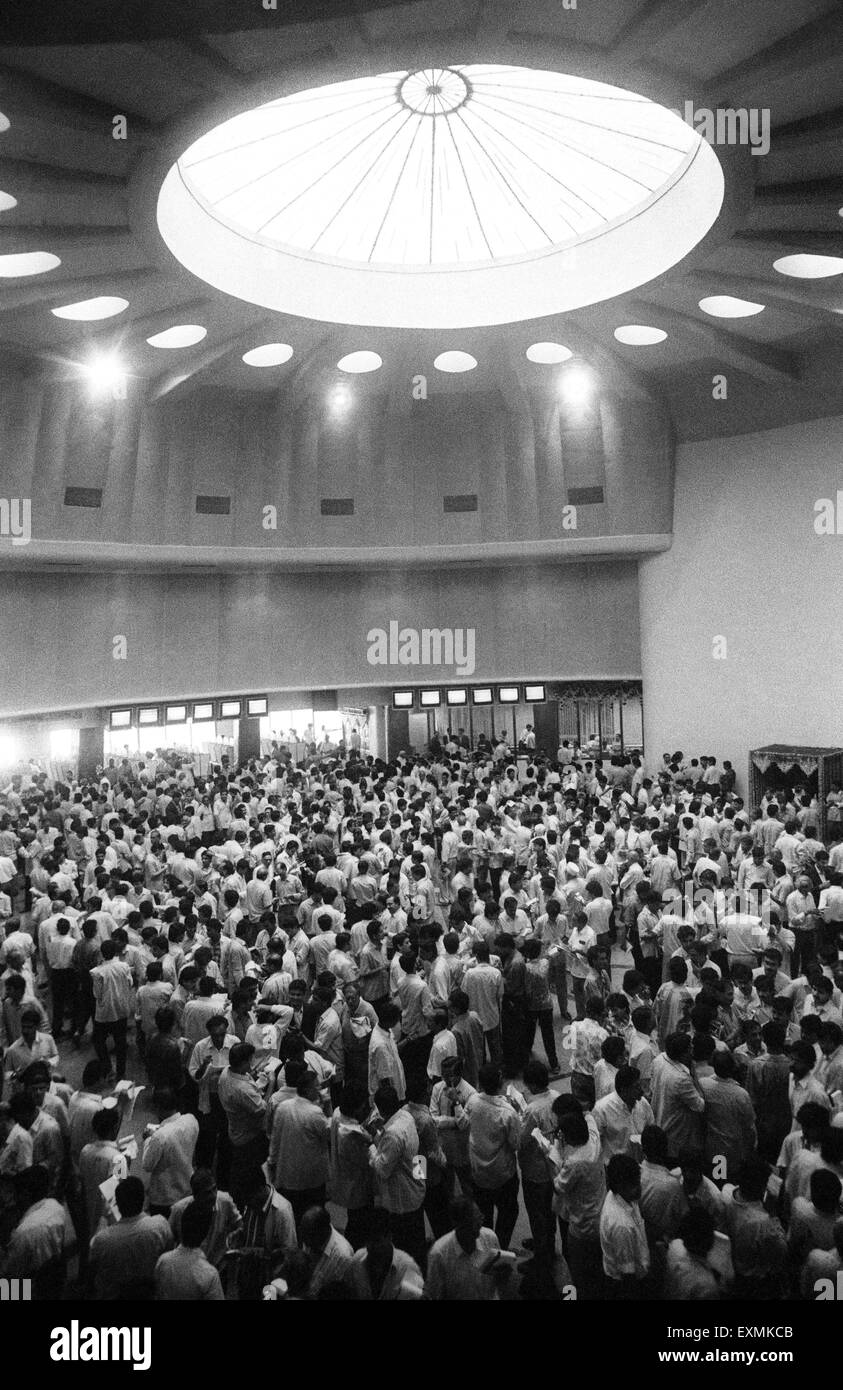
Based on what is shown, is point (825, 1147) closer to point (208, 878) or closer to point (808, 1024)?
point (808, 1024)

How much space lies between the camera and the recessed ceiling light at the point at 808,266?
38.1ft

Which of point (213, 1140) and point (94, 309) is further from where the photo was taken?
point (94, 309)

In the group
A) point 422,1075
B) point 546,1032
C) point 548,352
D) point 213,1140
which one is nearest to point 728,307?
point 548,352

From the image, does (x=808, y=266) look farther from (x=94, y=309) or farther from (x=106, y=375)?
(x=106, y=375)

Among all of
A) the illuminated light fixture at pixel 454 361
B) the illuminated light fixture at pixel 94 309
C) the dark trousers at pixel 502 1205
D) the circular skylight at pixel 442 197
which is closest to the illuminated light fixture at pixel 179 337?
the illuminated light fixture at pixel 94 309

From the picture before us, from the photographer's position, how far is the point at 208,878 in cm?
1076

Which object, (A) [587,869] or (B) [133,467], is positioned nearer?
(A) [587,869]

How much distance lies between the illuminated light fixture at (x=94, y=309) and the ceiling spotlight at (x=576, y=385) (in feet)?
28.2

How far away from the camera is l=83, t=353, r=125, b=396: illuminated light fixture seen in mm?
15398

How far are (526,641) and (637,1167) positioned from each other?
19.4 m

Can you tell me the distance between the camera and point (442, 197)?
1353 cm

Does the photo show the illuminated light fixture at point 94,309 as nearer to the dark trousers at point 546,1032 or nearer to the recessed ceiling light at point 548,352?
the recessed ceiling light at point 548,352

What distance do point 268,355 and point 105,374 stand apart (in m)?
3.07
